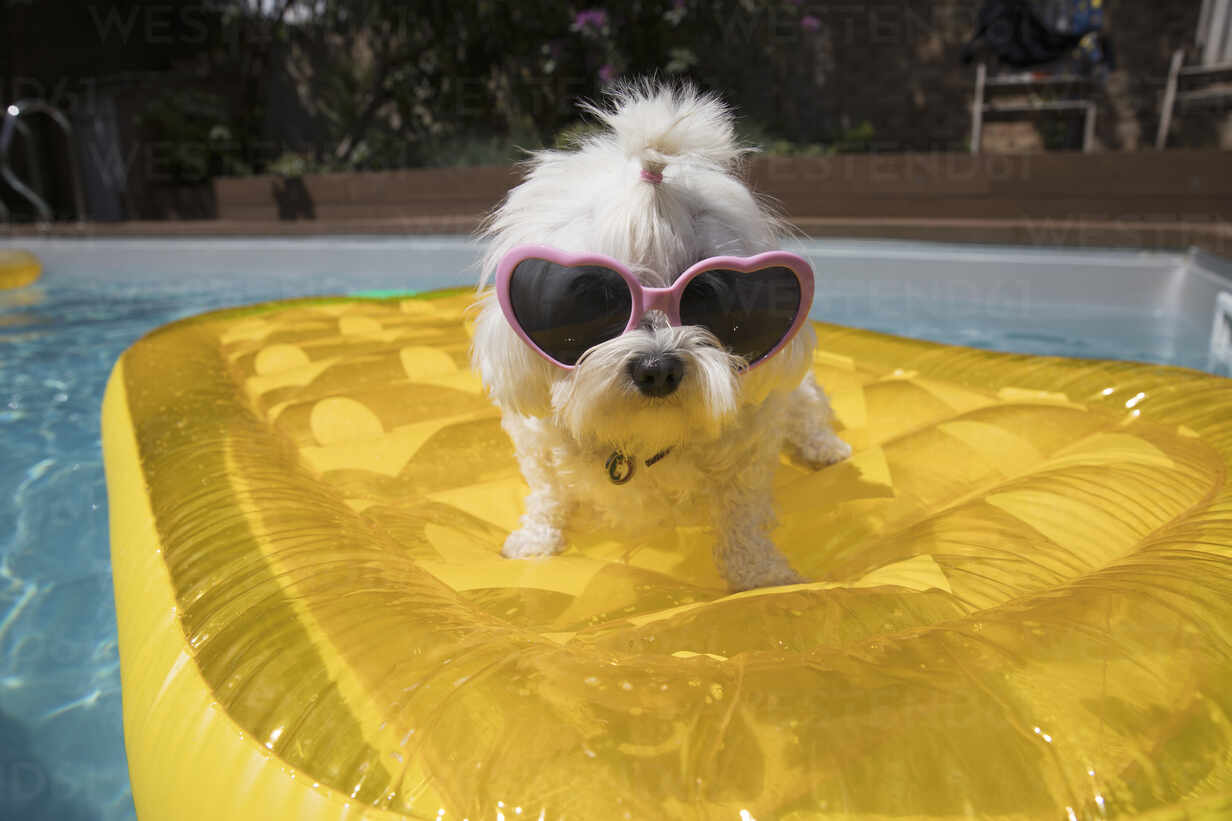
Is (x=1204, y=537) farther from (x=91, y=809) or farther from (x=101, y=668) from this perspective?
(x=101, y=668)

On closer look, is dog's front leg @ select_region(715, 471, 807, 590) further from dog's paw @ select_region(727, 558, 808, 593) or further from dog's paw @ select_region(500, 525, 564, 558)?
dog's paw @ select_region(500, 525, 564, 558)

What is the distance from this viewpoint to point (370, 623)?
3.76ft

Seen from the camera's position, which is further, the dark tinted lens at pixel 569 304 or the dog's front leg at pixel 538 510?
the dog's front leg at pixel 538 510

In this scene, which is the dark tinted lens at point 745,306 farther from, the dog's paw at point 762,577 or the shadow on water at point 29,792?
the shadow on water at point 29,792

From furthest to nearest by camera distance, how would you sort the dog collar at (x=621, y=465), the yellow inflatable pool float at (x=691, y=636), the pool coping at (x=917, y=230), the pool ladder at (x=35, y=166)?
the pool ladder at (x=35, y=166) → the pool coping at (x=917, y=230) → the dog collar at (x=621, y=465) → the yellow inflatable pool float at (x=691, y=636)

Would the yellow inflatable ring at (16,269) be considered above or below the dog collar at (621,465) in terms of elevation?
below

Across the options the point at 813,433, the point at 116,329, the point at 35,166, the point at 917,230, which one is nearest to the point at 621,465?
the point at 813,433

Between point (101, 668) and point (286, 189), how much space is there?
10048 mm

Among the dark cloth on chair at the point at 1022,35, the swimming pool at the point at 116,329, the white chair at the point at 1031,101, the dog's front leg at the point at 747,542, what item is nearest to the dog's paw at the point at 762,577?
the dog's front leg at the point at 747,542

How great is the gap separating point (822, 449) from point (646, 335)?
3.30 feet

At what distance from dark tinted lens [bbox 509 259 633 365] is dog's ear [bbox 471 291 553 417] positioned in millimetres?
81

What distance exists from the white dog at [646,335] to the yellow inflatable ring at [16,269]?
740cm

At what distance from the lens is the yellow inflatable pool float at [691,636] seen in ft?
2.88

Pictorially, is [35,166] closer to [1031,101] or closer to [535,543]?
[1031,101]
